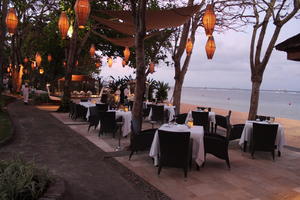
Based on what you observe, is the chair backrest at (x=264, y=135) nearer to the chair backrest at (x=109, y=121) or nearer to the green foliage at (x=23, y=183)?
the chair backrest at (x=109, y=121)

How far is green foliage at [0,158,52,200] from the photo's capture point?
234 centimetres

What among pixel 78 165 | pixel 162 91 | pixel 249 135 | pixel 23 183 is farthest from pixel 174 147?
pixel 162 91

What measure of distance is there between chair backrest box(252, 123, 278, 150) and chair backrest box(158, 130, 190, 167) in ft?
6.93

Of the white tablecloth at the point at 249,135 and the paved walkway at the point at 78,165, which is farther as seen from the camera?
the white tablecloth at the point at 249,135

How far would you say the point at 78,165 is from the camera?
15.0ft

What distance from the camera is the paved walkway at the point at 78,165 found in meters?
3.49

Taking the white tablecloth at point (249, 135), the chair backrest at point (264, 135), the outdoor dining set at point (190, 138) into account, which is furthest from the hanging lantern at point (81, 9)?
the white tablecloth at point (249, 135)

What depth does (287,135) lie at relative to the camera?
28.0ft

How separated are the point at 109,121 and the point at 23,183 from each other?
176 inches

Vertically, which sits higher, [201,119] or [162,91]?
[162,91]

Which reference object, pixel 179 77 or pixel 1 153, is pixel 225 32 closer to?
pixel 179 77

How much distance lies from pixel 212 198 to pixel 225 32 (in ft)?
30.1

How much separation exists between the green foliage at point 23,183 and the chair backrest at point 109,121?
13.1 feet

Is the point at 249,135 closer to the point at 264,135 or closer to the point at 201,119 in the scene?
the point at 264,135
